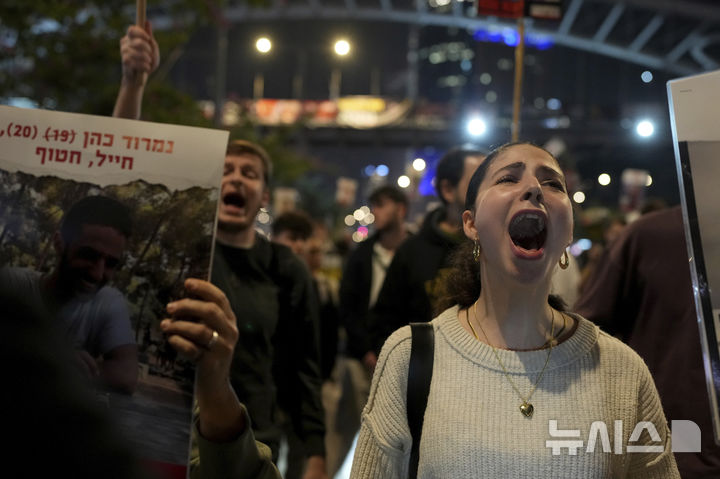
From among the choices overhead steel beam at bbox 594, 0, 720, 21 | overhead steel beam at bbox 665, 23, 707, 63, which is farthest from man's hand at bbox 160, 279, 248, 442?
overhead steel beam at bbox 665, 23, 707, 63

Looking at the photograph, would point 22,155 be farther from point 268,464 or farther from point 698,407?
point 698,407

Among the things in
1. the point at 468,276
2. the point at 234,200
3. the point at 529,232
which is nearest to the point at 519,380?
the point at 529,232

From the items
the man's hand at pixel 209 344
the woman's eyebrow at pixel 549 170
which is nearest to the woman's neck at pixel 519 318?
the woman's eyebrow at pixel 549 170

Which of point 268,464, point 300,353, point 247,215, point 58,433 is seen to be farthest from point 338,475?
point 58,433

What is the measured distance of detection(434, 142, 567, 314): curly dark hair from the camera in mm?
2574

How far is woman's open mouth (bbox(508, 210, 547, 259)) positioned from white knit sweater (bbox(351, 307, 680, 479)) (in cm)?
26

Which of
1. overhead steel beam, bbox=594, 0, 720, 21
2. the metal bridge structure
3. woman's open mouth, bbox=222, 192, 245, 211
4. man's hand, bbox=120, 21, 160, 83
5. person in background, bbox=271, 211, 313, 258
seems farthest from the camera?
the metal bridge structure

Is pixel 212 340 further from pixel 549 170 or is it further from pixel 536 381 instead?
pixel 549 170

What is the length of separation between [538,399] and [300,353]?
215cm

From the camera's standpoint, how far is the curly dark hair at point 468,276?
257cm

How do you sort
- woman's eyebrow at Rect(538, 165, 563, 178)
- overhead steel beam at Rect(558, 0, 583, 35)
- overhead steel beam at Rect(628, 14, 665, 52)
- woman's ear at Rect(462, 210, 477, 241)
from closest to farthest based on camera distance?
woman's eyebrow at Rect(538, 165, 563, 178)
woman's ear at Rect(462, 210, 477, 241)
overhead steel beam at Rect(628, 14, 665, 52)
overhead steel beam at Rect(558, 0, 583, 35)

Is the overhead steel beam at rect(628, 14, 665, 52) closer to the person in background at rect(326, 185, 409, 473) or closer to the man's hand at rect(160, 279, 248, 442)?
the person in background at rect(326, 185, 409, 473)

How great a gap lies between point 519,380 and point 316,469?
2.01 meters

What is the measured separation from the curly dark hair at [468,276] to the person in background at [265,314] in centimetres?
119
